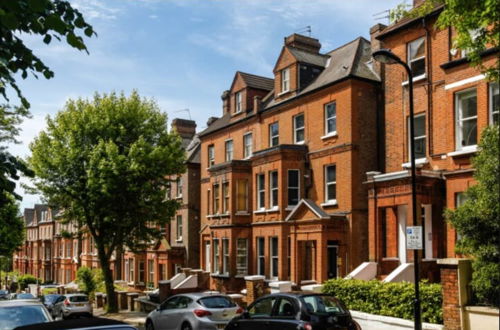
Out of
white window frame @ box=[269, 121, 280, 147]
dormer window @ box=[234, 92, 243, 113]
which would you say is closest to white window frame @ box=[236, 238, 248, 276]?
white window frame @ box=[269, 121, 280, 147]

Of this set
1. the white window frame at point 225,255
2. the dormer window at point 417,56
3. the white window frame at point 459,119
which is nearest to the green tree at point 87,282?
the white window frame at point 225,255

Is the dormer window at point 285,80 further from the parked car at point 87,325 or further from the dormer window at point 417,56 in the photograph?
the parked car at point 87,325

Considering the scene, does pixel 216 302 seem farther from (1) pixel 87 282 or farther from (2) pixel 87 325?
(1) pixel 87 282

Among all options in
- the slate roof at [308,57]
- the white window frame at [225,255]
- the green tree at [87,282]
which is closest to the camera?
the slate roof at [308,57]

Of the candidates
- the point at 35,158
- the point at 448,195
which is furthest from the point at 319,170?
the point at 35,158

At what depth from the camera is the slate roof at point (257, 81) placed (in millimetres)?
35562

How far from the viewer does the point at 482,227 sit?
42.8ft

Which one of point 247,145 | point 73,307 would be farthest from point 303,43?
point 73,307

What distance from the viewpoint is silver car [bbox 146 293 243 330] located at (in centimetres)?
1633

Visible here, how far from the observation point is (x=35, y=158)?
30141mm

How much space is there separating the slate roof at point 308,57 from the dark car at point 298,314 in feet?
64.0

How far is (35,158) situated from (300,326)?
22.6 m

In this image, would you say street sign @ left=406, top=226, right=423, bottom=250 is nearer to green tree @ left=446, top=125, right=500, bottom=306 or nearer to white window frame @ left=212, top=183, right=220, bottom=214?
green tree @ left=446, top=125, right=500, bottom=306

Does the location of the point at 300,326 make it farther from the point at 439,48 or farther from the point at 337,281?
the point at 439,48
